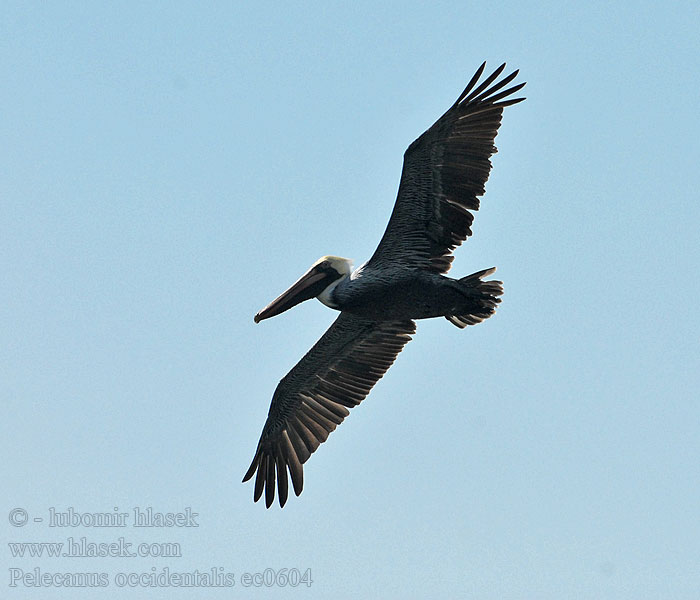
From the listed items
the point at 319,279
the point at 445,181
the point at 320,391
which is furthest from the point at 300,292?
the point at 445,181

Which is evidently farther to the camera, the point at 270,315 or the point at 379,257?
the point at 270,315

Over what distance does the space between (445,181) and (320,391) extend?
381 cm

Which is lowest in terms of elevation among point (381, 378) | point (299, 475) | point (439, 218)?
point (299, 475)

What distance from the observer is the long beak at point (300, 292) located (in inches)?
591

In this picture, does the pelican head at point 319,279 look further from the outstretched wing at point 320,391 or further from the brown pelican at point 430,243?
the outstretched wing at point 320,391

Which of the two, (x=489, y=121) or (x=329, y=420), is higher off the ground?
(x=489, y=121)

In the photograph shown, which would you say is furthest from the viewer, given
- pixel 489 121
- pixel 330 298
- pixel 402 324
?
pixel 402 324

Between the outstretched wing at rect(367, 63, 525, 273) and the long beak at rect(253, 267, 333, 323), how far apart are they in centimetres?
95

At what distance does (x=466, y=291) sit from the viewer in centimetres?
1390

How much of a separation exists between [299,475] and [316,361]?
5.00 ft

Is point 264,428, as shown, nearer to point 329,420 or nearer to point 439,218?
point 329,420

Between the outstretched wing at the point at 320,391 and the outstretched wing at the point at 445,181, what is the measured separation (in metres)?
1.78

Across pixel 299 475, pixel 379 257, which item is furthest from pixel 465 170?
pixel 299 475

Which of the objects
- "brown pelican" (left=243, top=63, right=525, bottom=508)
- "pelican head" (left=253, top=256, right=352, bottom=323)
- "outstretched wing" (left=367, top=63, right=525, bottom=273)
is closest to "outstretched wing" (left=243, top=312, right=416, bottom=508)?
"brown pelican" (left=243, top=63, right=525, bottom=508)
